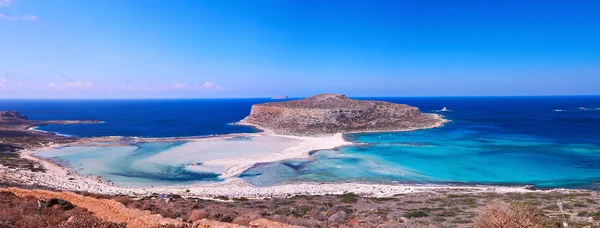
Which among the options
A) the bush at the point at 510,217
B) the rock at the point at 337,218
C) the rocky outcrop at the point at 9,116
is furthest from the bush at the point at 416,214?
the rocky outcrop at the point at 9,116

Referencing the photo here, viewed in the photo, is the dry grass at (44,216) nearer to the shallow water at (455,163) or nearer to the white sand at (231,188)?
the white sand at (231,188)

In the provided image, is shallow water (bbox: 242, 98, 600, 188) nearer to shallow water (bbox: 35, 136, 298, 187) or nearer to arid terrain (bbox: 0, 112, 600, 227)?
shallow water (bbox: 35, 136, 298, 187)

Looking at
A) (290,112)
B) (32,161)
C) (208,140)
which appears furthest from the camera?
(290,112)

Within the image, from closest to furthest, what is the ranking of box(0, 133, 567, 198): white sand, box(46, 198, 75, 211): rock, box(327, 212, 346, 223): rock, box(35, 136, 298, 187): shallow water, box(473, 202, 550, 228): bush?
box(473, 202, 550, 228): bush < box(46, 198, 75, 211): rock < box(327, 212, 346, 223): rock < box(0, 133, 567, 198): white sand < box(35, 136, 298, 187): shallow water

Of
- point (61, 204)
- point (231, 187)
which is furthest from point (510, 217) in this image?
point (231, 187)

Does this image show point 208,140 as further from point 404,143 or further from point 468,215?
point 468,215

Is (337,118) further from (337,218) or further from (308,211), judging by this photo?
(337,218)

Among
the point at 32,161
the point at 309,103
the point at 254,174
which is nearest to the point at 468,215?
the point at 254,174

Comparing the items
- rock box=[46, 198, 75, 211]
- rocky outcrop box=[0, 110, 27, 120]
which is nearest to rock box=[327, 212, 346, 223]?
rock box=[46, 198, 75, 211]

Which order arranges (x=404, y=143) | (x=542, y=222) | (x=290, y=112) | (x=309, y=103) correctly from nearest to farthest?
(x=542, y=222)
(x=404, y=143)
(x=290, y=112)
(x=309, y=103)
